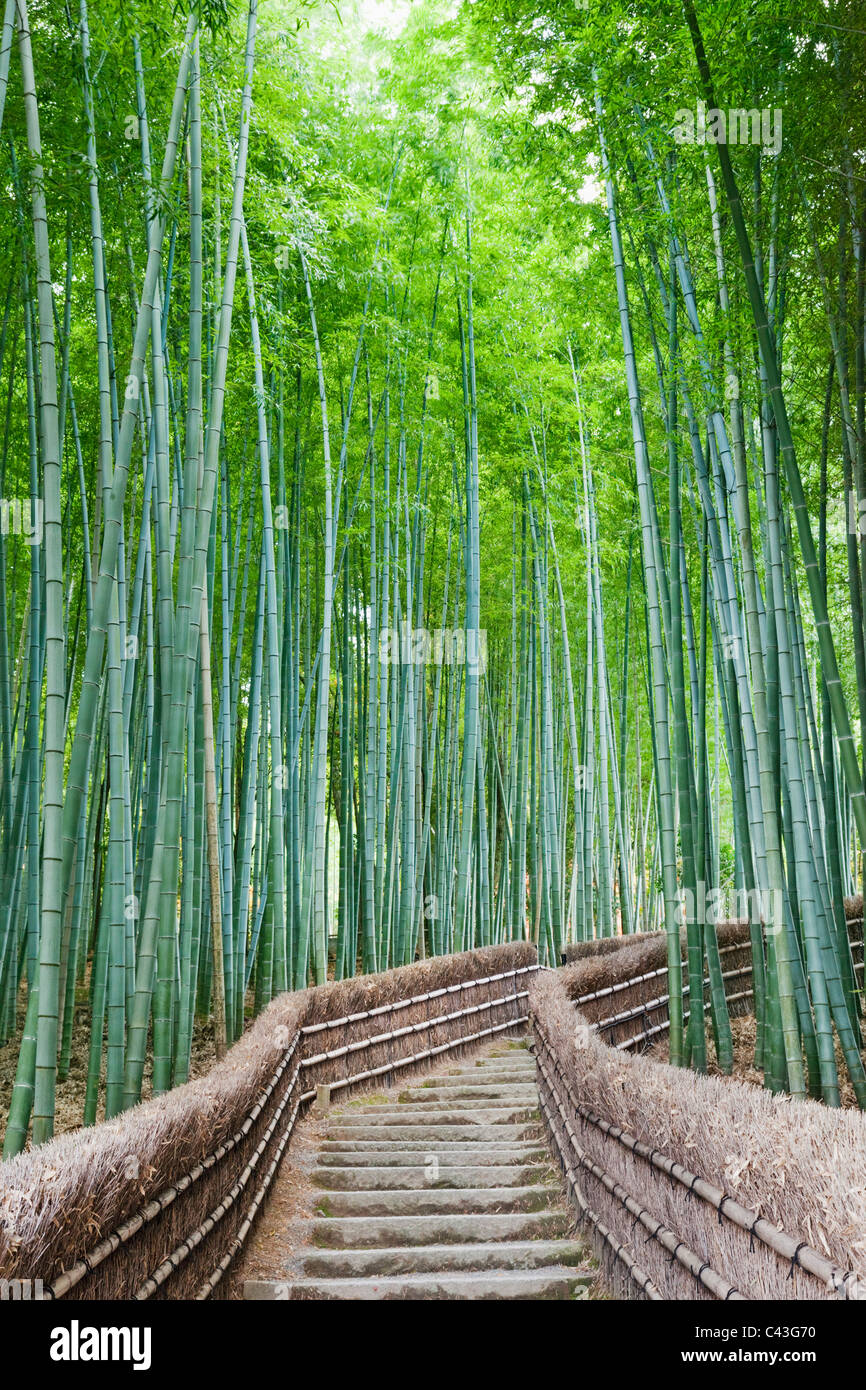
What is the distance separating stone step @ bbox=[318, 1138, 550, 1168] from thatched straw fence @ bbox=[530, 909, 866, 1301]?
172mm

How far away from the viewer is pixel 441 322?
6.89m

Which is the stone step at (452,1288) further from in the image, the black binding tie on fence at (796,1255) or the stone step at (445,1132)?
the stone step at (445,1132)

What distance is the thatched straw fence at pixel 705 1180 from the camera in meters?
1.59

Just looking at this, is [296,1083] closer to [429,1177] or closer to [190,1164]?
[429,1177]

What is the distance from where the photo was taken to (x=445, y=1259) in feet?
9.12

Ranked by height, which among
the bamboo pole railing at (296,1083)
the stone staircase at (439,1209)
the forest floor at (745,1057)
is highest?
the bamboo pole railing at (296,1083)

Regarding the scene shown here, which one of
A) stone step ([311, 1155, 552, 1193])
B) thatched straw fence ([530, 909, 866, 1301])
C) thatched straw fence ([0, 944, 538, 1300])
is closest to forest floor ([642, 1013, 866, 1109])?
stone step ([311, 1155, 552, 1193])

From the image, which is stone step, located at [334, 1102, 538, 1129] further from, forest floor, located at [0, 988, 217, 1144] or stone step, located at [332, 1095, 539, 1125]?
forest floor, located at [0, 988, 217, 1144]

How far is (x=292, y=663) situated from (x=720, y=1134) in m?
4.30

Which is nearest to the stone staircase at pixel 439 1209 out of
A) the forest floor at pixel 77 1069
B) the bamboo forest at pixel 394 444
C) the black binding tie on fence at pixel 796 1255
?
the bamboo forest at pixel 394 444

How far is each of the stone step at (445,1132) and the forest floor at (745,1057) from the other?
675 millimetres

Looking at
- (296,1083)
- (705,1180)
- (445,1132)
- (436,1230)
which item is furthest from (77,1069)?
(705,1180)

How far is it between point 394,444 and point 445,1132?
4372 mm

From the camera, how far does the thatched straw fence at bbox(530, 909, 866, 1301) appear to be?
1.59 metres
